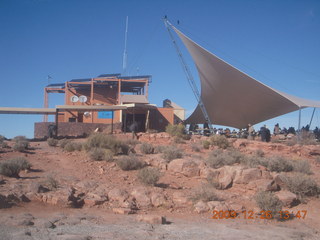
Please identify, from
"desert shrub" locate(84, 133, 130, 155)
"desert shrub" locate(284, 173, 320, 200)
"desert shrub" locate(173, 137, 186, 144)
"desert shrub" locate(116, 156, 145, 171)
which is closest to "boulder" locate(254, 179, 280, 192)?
"desert shrub" locate(284, 173, 320, 200)

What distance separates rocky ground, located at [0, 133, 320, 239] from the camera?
4.90 m

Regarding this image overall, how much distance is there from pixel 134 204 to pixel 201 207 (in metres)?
1.53

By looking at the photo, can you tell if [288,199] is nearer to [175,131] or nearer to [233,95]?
[175,131]

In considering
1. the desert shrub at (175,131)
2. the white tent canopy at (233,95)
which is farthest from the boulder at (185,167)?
the white tent canopy at (233,95)

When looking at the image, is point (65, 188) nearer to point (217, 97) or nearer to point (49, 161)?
point (49, 161)

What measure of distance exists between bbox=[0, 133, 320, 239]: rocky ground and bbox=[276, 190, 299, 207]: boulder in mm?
24

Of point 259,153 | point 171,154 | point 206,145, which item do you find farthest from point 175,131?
point 171,154

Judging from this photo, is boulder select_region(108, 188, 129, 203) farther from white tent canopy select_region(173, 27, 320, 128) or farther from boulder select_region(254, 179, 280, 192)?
white tent canopy select_region(173, 27, 320, 128)

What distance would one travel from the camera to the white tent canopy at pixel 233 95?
61.6 feet

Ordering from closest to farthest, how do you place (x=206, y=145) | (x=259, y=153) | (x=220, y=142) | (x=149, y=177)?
(x=149, y=177) < (x=259, y=153) < (x=206, y=145) < (x=220, y=142)

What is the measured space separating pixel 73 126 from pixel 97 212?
14.6 meters

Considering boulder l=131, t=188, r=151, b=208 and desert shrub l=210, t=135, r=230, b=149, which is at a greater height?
desert shrub l=210, t=135, r=230, b=149

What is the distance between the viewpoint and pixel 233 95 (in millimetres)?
21656

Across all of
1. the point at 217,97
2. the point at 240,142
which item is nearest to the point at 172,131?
the point at 240,142
